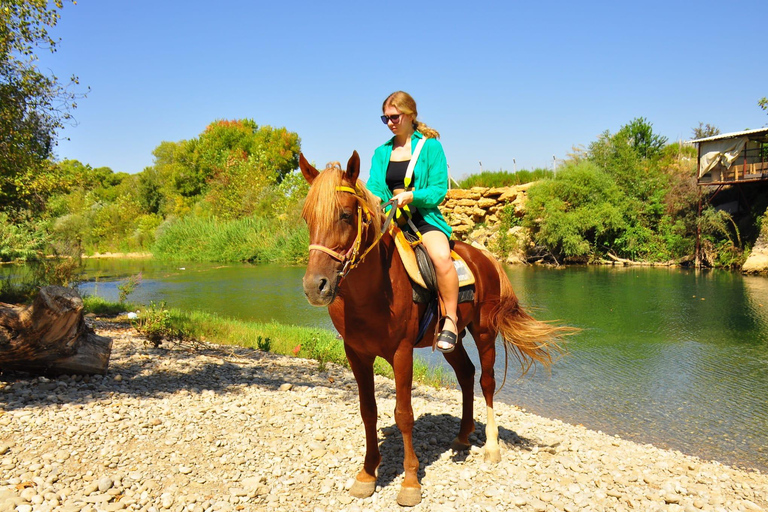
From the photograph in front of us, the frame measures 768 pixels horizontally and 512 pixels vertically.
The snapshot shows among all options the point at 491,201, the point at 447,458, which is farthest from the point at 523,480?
the point at 491,201

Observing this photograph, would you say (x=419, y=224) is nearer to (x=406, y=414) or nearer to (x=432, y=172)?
(x=432, y=172)

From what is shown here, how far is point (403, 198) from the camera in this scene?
366 centimetres

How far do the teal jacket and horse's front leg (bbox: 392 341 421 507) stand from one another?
109 cm

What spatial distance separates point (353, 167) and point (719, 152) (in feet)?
89.4

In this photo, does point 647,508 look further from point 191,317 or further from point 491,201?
point 491,201

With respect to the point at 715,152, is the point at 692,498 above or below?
below

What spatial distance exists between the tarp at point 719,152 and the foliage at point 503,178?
10.5 m

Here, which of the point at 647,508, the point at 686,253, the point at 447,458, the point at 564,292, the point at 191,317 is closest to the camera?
the point at 647,508

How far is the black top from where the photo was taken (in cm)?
398

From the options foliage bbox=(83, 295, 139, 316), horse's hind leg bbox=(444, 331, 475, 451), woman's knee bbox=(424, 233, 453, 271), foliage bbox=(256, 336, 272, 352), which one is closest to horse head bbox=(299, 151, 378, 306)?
woman's knee bbox=(424, 233, 453, 271)

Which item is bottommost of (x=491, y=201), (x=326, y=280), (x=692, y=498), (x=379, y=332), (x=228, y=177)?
(x=692, y=498)

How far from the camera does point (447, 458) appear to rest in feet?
15.1

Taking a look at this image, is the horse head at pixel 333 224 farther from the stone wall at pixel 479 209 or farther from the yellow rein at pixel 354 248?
the stone wall at pixel 479 209

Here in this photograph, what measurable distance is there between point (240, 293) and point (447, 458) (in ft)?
49.4
